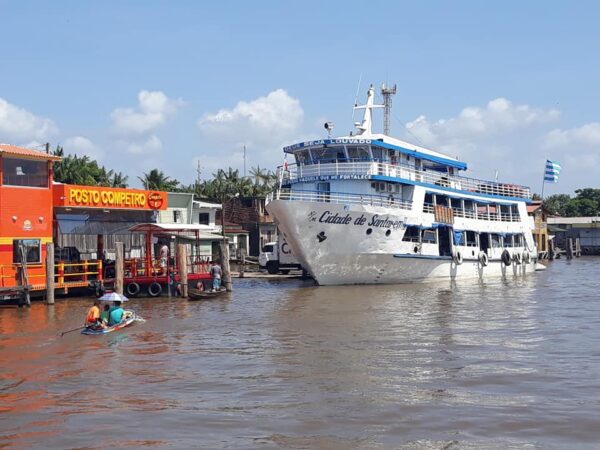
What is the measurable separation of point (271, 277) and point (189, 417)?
32125 mm

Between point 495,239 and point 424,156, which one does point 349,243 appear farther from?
point 495,239

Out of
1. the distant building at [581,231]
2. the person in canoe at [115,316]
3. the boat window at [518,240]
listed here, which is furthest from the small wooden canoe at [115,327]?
the distant building at [581,231]

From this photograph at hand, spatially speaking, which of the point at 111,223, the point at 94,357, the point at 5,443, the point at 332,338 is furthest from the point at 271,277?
the point at 5,443

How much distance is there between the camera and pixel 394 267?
1378 inches

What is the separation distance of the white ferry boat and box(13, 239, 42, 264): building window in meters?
9.84

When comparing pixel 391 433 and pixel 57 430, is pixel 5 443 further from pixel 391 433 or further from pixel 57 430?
pixel 391 433

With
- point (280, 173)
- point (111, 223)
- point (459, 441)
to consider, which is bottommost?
point (459, 441)

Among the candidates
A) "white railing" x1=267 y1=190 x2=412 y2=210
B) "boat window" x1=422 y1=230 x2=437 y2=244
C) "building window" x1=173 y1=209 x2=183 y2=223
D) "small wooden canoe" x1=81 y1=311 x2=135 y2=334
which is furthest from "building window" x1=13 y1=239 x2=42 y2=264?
"building window" x1=173 y1=209 x2=183 y2=223

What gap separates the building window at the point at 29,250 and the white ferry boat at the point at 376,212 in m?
9.84

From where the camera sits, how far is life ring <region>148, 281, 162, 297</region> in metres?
30.2

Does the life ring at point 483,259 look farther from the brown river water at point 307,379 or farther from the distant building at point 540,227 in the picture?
the distant building at point 540,227

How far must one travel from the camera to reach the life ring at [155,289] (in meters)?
30.2

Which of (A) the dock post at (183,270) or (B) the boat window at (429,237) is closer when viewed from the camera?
(A) the dock post at (183,270)

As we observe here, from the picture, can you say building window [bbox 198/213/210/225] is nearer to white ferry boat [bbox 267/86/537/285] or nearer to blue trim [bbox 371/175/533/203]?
white ferry boat [bbox 267/86/537/285]
